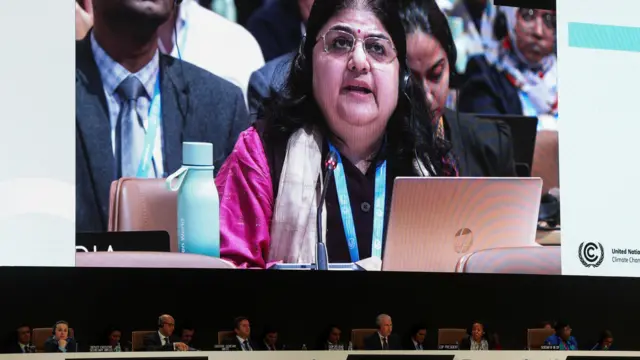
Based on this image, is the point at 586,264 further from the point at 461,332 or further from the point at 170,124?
the point at 170,124

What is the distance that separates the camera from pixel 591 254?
6637 mm

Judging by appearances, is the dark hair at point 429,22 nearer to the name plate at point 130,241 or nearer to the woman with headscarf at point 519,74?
the woman with headscarf at point 519,74

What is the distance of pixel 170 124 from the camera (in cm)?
610

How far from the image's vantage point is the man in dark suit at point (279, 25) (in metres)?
6.27

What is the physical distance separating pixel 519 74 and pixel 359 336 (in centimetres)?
176

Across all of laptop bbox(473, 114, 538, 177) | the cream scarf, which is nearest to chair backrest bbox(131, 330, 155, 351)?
the cream scarf

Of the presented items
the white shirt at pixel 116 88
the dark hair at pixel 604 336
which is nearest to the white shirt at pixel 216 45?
the white shirt at pixel 116 88

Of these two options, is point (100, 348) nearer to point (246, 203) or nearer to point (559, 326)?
point (246, 203)

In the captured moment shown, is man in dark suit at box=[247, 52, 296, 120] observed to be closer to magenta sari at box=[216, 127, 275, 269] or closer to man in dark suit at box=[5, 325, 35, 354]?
magenta sari at box=[216, 127, 275, 269]

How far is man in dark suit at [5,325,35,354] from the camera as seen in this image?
5.73 m

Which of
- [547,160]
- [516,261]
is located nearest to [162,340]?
[516,261]

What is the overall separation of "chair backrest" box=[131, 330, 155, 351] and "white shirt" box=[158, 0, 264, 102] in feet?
4.46

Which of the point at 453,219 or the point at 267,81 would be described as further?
the point at 453,219

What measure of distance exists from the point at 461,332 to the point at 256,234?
4.06 feet
